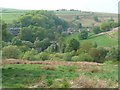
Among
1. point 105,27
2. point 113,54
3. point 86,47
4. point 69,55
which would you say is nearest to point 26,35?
point 86,47

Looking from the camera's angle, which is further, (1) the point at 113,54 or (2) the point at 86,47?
(2) the point at 86,47

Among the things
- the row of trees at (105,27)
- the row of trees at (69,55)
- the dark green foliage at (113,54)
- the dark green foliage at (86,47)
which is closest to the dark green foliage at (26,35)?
the dark green foliage at (86,47)

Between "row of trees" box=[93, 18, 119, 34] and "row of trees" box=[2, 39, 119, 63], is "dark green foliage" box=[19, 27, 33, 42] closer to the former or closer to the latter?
"row of trees" box=[93, 18, 119, 34]

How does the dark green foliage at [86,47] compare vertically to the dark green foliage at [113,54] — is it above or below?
below

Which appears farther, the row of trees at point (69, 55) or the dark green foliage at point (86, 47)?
the dark green foliage at point (86, 47)

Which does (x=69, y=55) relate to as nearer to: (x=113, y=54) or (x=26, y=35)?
(x=113, y=54)

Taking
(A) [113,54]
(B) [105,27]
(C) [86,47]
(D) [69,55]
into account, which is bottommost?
(B) [105,27]

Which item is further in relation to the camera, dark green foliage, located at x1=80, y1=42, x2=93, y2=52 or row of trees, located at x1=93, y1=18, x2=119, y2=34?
row of trees, located at x1=93, y1=18, x2=119, y2=34

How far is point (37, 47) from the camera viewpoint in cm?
8738

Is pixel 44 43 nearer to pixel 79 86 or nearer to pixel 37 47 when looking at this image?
pixel 37 47

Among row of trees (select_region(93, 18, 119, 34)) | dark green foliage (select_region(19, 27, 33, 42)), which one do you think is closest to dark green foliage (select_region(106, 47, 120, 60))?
dark green foliage (select_region(19, 27, 33, 42))

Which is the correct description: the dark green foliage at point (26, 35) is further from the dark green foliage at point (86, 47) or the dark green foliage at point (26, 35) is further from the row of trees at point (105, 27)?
the row of trees at point (105, 27)

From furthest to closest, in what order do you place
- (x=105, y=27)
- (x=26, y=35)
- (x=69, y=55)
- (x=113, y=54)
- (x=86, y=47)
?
(x=105, y=27) < (x=26, y=35) < (x=86, y=47) < (x=69, y=55) < (x=113, y=54)

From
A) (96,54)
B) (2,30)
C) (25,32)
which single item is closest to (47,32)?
(25,32)
